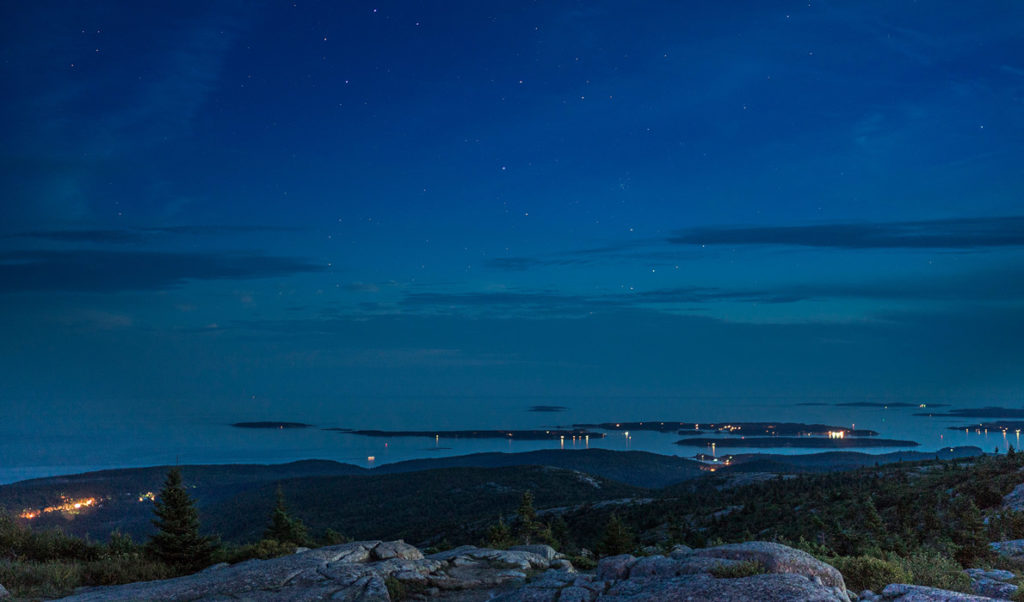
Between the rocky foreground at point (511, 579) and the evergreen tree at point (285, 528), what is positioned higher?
the rocky foreground at point (511, 579)

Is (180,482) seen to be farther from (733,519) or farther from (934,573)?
(733,519)

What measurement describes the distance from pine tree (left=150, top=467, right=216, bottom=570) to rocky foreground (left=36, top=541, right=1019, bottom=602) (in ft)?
13.7

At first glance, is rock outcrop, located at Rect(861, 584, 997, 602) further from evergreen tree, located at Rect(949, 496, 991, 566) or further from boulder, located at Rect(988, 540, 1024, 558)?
boulder, located at Rect(988, 540, 1024, 558)

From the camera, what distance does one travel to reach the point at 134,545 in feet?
86.1

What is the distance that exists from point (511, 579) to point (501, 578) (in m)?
0.33

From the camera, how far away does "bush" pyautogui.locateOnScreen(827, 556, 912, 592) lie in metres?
13.2

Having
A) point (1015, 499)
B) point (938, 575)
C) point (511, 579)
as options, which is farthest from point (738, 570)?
point (1015, 499)

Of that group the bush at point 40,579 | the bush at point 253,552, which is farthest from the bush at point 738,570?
the bush at point 253,552

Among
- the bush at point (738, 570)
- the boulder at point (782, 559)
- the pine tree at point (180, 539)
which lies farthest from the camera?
the pine tree at point (180, 539)

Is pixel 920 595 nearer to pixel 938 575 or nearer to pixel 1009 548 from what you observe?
pixel 938 575

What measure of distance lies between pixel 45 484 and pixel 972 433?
202514mm

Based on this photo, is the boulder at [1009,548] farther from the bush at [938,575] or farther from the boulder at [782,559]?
the boulder at [782,559]

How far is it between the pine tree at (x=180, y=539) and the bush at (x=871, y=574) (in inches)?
935

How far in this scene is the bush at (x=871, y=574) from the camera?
13.2m
